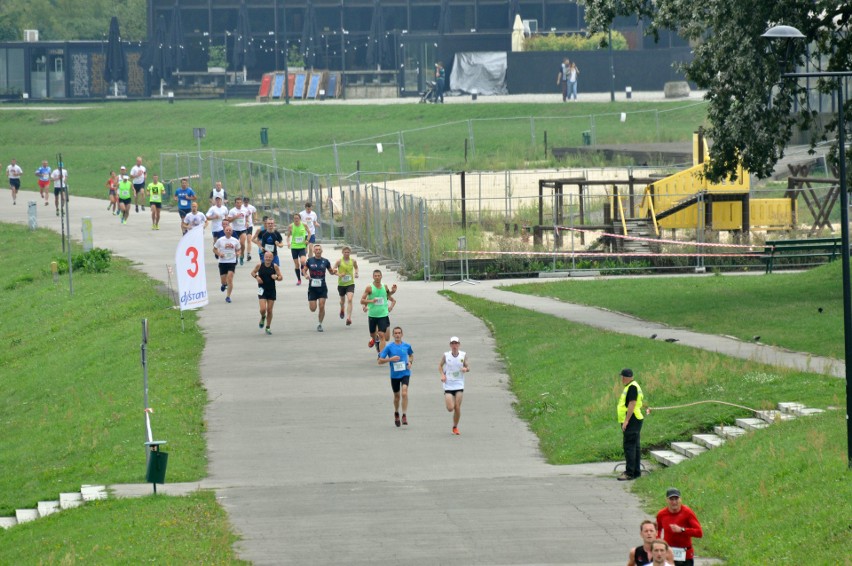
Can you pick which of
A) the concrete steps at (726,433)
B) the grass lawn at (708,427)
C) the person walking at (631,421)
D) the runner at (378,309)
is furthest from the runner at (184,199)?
the person walking at (631,421)

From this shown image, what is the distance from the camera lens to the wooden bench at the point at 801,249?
38.1 meters

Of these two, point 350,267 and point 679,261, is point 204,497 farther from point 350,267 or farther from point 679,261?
point 679,261

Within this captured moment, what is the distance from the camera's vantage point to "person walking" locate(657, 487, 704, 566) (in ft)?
47.2

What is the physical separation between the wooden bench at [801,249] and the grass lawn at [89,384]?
14986mm

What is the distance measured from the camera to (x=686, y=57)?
78312 millimetres

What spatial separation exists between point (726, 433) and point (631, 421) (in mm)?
2020

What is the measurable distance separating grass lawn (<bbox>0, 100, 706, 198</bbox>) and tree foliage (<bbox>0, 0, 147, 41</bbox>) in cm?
1994

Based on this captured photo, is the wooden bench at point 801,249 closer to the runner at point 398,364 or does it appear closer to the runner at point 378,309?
the runner at point 378,309

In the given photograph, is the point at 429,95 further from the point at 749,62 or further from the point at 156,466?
the point at 156,466

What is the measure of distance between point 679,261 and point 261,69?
53000mm

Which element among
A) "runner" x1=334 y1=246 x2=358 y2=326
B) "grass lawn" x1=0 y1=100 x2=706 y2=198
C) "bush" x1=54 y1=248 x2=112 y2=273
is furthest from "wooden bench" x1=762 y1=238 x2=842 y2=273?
"grass lawn" x1=0 y1=100 x2=706 y2=198

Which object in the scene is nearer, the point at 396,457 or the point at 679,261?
the point at 396,457

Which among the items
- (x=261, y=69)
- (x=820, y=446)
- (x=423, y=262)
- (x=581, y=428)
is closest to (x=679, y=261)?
(x=423, y=262)

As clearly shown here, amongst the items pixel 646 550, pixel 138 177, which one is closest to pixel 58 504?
pixel 646 550
